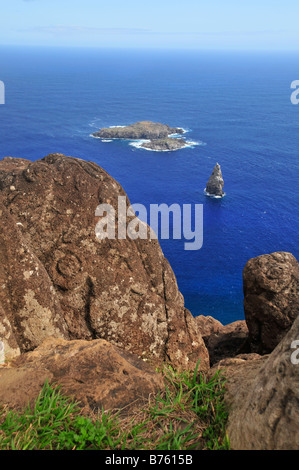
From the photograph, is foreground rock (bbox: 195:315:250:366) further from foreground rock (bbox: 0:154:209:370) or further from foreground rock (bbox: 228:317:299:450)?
foreground rock (bbox: 228:317:299:450)

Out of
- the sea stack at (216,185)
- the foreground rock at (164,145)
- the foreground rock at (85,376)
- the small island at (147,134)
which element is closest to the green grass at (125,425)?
the foreground rock at (85,376)

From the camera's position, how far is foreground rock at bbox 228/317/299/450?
20.0 ft

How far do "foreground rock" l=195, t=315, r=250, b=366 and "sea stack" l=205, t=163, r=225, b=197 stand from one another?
85.6 metres

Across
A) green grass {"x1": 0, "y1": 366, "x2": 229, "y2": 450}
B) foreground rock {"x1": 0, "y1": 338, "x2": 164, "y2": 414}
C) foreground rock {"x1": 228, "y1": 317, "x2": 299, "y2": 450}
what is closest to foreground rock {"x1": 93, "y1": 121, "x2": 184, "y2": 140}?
foreground rock {"x1": 0, "y1": 338, "x2": 164, "y2": 414}

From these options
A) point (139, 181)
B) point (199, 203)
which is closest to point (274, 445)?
point (199, 203)

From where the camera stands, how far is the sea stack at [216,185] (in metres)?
107

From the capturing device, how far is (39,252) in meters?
14.3

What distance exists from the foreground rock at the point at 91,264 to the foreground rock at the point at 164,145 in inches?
4967

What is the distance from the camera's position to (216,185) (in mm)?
A: 107688

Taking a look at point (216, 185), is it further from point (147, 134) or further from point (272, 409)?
point (272, 409)

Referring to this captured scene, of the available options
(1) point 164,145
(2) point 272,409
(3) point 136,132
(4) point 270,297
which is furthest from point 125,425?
(3) point 136,132

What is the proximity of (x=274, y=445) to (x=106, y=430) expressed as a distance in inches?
102

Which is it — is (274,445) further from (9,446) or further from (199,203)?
(199,203)

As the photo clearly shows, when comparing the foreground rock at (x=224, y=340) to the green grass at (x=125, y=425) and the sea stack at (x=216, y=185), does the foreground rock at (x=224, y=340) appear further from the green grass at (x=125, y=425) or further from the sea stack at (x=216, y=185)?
the sea stack at (x=216, y=185)
